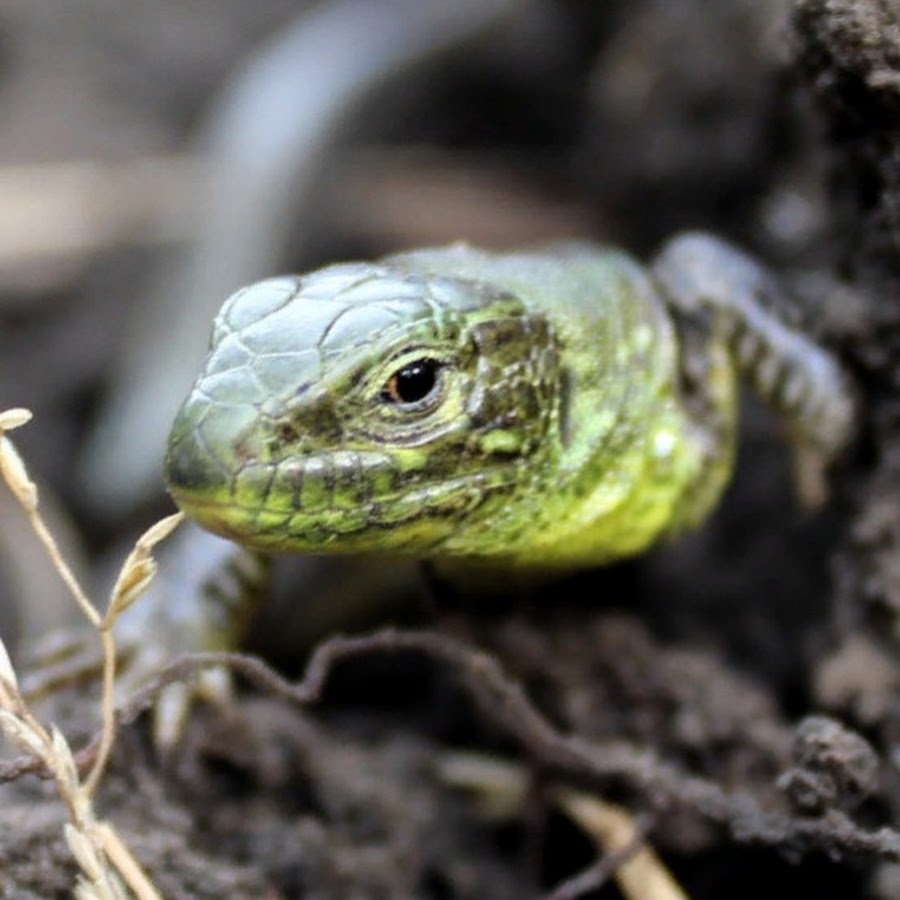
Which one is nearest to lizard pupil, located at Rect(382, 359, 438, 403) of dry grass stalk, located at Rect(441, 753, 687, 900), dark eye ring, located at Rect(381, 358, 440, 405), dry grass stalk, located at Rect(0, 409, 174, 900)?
dark eye ring, located at Rect(381, 358, 440, 405)

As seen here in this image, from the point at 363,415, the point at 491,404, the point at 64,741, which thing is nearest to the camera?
the point at 64,741

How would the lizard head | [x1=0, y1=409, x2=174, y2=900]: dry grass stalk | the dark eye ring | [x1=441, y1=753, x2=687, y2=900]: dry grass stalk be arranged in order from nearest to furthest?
[x1=0, y1=409, x2=174, y2=900]: dry grass stalk → the lizard head → the dark eye ring → [x1=441, y1=753, x2=687, y2=900]: dry grass stalk

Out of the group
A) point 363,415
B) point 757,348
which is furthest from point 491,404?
point 757,348

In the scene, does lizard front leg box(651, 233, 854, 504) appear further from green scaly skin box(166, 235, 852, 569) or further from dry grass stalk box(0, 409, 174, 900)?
dry grass stalk box(0, 409, 174, 900)

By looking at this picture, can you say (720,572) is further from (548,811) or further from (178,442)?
(178,442)

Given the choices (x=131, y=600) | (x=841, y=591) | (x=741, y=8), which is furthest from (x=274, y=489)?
(x=741, y=8)

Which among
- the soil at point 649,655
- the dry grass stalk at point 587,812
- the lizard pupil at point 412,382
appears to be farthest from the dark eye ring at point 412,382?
the dry grass stalk at point 587,812

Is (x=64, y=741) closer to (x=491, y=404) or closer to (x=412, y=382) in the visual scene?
(x=412, y=382)

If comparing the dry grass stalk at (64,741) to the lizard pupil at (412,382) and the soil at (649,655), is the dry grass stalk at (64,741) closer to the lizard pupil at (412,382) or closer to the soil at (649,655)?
the soil at (649,655)

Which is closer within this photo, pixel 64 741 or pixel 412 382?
pixel 64 741
